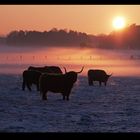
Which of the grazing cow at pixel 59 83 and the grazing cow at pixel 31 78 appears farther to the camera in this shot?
the grazing cow at pixel 31 78

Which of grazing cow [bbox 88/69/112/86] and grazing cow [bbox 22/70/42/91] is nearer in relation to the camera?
grazing cow [bbox 22/70/42/91]

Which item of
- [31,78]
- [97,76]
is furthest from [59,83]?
[97,76]

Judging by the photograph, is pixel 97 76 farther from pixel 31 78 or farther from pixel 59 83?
pixel 59 83

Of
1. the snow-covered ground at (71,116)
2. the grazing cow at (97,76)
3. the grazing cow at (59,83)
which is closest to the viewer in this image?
the snow-covered ground at (71,116)

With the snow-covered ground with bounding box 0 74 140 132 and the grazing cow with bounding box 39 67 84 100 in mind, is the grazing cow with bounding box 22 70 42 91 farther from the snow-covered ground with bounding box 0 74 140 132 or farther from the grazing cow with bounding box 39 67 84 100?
the snow-covered ground with bounding box 0 74 140 132

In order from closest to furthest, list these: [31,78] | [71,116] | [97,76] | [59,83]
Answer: [71,116] < [59,83] < [31,78] < [97,76]

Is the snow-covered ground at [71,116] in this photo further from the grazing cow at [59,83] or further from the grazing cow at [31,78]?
the grazing cow at [31,78]

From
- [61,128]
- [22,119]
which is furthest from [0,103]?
[61,128]

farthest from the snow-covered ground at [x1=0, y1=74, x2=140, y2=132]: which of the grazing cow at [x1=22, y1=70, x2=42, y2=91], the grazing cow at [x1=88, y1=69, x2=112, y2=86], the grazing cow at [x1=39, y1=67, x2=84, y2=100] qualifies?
the grazing cow at [x1=88, y1=69, x2=112, y2=86]

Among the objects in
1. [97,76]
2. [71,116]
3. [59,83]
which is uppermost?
[59,83]

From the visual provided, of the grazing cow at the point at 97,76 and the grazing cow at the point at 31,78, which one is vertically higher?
the grazing cow at the point at 31,78

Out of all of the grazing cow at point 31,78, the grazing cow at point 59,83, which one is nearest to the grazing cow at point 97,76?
the grazing cow at point 31,78

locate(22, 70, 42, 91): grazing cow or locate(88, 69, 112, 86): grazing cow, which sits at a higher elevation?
locate(22, 70, 42, 91): grazing cow
